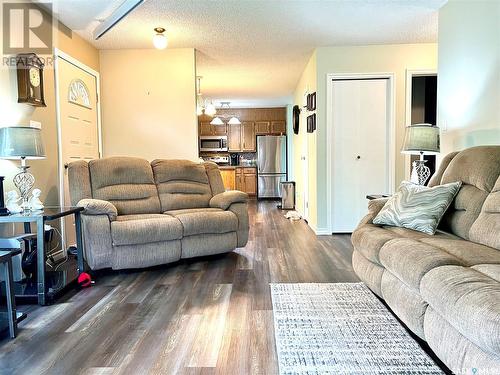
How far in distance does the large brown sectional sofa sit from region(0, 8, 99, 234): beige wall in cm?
289

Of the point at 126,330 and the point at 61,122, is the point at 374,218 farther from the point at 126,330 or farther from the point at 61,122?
the point at 61,122

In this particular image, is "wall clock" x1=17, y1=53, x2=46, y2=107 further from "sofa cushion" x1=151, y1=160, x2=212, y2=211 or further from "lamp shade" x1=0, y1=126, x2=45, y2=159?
"sofa cushion" x1=151, y1=160, x2=212, y2=211

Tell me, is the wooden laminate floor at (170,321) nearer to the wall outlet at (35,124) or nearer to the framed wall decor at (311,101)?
the wall outlet at (35,124)

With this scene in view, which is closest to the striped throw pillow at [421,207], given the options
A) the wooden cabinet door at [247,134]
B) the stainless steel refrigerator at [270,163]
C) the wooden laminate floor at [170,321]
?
the wooden laminate floor at [170,321]

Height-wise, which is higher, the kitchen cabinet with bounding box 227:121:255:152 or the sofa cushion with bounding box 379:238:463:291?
the kitchen cabinet with bounding box 227:121:255:152

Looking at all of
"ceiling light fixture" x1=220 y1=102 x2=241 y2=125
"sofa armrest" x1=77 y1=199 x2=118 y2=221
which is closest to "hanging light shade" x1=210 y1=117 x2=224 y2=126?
"ceiling light fixture" x1=220 y1=102 x2=241 y2=125

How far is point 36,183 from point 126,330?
2.02 m

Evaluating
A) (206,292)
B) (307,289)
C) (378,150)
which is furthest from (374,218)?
(378,150)

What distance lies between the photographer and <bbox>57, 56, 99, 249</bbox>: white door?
3.84 meters

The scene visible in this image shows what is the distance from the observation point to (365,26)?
4.04 m

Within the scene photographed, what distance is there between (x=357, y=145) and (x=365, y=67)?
101 cm

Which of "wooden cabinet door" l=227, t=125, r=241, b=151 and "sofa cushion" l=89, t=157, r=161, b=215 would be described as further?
"wooden cabinet door" l=227, t=125, r=241, b=151

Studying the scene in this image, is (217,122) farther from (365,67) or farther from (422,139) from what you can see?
(422,139)
